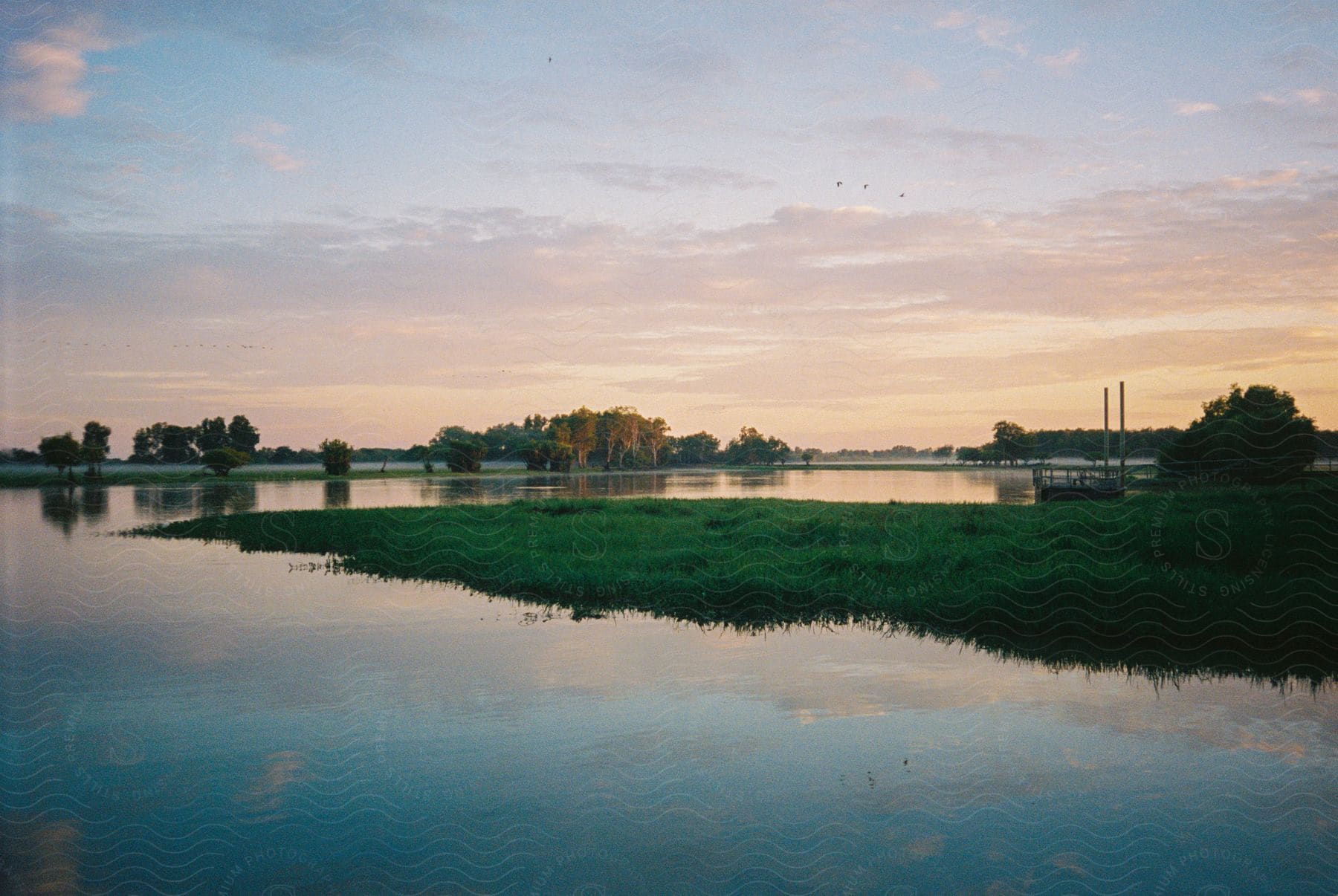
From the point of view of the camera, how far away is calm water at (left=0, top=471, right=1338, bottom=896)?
650cm

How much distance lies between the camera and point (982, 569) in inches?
659

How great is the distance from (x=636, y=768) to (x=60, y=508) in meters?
49.0

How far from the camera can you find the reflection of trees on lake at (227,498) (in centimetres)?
4122

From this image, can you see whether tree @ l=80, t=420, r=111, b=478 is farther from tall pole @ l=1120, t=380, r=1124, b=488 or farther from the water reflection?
tall pole @ l=1120, t=380, r=1124, b=488

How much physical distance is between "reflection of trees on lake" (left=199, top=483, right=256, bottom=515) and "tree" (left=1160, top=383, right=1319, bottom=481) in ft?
143

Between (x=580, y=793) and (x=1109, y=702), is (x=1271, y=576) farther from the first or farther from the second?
(x=580, y=793)

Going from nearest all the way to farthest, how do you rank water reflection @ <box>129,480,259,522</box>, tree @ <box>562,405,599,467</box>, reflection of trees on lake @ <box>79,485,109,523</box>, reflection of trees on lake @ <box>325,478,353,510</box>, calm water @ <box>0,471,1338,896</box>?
calm water @ <box>0,471,1338,896</box> < reflection of trees on lake @ <box>79,485,109,523</box> < water reflection @ <box>129,480,259,522</box> < reflection of trees on lake @ <box>325,478,353,510</box> < tree @ <box>562,405,599,467</box>

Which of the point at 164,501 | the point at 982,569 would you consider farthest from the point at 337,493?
the point at 982,569

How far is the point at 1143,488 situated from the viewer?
3553cm

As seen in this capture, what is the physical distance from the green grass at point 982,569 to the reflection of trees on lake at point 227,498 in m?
16.5

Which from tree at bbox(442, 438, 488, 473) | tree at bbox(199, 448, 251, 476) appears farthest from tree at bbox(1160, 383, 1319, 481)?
tree at bbox(442, 438, 488, 473)

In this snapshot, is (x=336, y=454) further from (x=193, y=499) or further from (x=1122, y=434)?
(x=1122, y=434)

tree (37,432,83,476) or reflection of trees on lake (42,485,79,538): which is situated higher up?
tree (37,432,83,476)

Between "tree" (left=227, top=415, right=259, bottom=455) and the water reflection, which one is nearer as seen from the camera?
"tree" (left=227, top=415, right=259, bottom=455)
